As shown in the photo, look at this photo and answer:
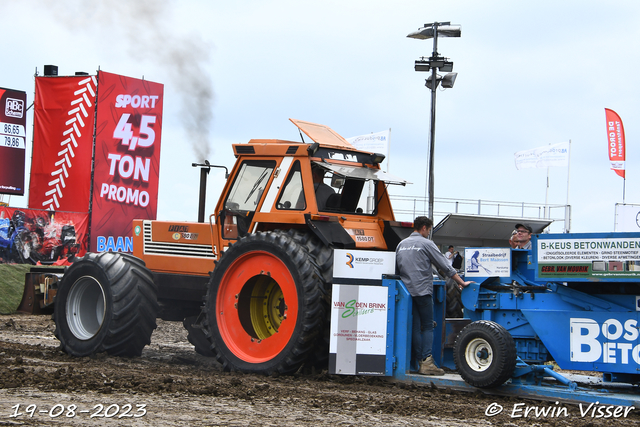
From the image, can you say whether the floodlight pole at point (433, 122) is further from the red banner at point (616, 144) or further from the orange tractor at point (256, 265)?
the red banner at point (616, 144)

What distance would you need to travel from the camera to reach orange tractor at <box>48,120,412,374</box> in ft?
25.7

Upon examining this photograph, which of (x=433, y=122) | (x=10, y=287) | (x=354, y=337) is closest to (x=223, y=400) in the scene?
(x=354, y=337)

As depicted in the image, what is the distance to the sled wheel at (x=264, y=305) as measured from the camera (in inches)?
301

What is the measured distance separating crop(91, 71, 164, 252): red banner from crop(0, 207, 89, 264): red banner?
59 centimetres

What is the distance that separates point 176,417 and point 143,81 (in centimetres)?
2024

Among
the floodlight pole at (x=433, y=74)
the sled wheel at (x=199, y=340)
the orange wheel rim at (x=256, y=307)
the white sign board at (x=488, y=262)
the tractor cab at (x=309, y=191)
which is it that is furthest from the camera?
the floodlight pole at (x=433, y=74)

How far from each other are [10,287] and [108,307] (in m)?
8.61

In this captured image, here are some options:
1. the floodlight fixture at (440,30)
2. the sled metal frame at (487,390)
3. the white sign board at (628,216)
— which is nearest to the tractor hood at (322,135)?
the sled metal frame at (487,390)

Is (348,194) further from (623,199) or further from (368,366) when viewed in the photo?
(623,199)

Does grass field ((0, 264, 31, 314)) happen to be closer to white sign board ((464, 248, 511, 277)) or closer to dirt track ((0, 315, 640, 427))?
dirt track ((0, 315, 640, 427))

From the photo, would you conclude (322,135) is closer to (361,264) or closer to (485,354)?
(361,264)

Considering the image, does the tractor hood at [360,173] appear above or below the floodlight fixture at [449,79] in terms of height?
below

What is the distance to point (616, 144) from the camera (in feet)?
96.4

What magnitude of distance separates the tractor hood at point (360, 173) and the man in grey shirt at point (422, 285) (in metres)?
1.11
